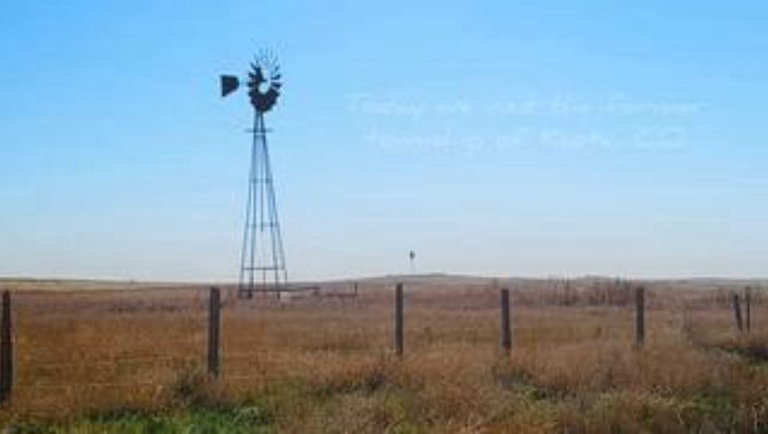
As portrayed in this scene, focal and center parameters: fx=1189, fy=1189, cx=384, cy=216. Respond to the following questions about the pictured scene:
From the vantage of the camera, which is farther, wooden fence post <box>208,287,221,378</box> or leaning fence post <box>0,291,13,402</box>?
wooden fence post <box>208,287,221,378</box>

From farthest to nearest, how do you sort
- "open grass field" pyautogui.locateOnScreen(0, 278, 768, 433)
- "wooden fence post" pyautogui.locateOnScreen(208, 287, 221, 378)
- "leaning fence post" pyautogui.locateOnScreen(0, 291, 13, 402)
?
"wooden fence post" pyautogui.locateOnScreen(208, 287, 221, 378) → "leaning fence post" pyautogui.locateOnScreen(0, 291, 13, 402) → "open grass field" pyautogui.locateOnScreen(0, 278, 768, 433)

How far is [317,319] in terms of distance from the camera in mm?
37656

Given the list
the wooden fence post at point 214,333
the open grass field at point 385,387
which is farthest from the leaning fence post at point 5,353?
the wooden fence post at point 214,333

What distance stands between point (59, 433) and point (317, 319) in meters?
24.7

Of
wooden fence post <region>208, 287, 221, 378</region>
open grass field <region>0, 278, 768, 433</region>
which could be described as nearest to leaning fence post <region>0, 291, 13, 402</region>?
open grass field <region>0, 278, 768, 433</region>

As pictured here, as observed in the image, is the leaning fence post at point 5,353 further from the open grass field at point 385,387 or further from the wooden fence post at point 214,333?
the wooden fence post at point 214,333

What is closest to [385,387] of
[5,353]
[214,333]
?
[214,333]

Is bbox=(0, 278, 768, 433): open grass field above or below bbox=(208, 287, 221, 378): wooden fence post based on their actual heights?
below

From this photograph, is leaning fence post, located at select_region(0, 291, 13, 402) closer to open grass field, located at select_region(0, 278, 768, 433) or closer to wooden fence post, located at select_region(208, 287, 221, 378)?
open grass field, located at select_region(0, 278, 768, 433)

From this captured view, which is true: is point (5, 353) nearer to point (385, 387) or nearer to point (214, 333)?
point (214, 333)

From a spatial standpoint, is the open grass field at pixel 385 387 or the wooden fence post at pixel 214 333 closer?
the open grass field at pixel 385 387

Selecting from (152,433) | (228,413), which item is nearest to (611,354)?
(228,413)

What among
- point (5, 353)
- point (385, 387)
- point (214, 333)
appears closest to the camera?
point (5, 353)

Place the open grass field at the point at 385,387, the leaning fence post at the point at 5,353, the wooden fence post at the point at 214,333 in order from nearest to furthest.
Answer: the open grass field at the point at 385,387 < the leaning fence post at the point at 5,353 < the wooden fence post at the point at 214,333
